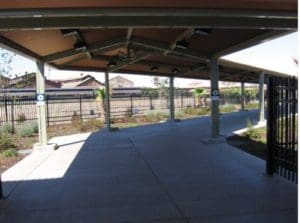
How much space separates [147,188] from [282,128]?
106 inches

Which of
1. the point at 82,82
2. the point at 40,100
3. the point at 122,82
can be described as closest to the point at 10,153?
the point at 40,100

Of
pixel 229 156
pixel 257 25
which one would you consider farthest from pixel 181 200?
pixel 229 156

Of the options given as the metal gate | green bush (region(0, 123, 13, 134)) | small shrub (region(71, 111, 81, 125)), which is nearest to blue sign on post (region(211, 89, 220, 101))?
the metal gate

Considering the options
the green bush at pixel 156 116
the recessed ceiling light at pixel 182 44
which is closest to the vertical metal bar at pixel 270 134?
the recessed ceiling light at pixel 182 44

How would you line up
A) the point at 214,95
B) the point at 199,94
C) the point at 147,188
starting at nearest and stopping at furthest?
the point at 147,188 → the point at 214,95 → the point at 199,94

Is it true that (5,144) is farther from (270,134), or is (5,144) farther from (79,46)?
(270,134)

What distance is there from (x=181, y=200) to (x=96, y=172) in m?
3.07

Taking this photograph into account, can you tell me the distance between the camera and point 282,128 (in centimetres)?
884

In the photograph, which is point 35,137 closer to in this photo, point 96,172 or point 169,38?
point 169,38

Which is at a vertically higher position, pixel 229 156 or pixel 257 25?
pixel 257 25

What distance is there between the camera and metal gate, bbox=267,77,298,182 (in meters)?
8.23

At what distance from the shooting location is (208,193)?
7809 millimetres

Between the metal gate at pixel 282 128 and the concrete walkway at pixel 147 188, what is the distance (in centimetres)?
28

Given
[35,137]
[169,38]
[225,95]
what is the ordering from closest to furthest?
1. [169,38]
2. [35,137]
3. [225,95]
